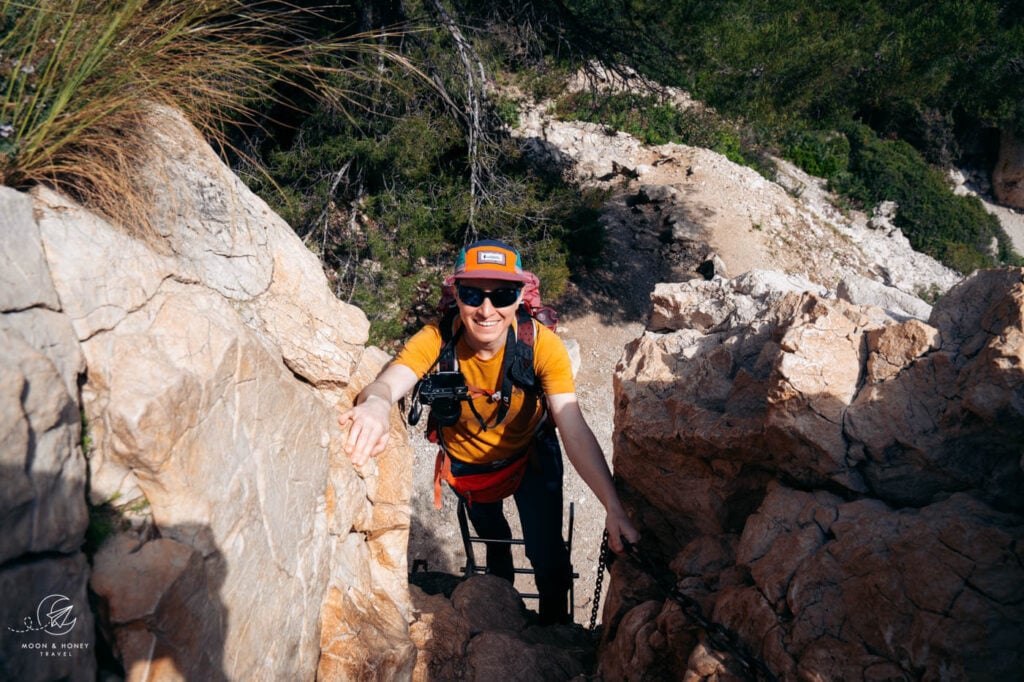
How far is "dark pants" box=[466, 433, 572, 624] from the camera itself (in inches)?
155

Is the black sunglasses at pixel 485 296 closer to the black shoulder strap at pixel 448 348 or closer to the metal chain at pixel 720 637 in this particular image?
the black shoulder strap at pixel 448 348

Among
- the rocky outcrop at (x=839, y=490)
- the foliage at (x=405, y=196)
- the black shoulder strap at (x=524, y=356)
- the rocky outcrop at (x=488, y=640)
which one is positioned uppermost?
the foliage at (x=405, y=196)

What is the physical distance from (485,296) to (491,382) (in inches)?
21.3

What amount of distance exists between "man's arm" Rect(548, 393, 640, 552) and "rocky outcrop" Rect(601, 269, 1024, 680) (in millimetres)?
306

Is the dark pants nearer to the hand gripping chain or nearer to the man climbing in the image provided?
the man climbing

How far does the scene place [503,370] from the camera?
10.8 feet

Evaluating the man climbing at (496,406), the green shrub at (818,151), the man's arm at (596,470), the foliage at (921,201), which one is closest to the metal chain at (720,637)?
the man's arm at (596,470)

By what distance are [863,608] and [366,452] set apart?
6.38ft

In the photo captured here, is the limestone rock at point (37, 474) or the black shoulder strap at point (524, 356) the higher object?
the black shoulder strap at point (524, 356)

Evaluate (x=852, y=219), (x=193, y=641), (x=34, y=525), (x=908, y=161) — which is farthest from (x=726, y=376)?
(x=908, y=161)

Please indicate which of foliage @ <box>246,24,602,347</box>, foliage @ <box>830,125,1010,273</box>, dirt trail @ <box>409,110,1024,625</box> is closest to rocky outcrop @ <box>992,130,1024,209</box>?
foliage @ <box>830,125,1010,273</box>

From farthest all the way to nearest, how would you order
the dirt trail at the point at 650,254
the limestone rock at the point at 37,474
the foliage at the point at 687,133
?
the foliage at the point at 687,133 < the dirt trail at the point at 650,254 < the limestone rock at the point at 37,474

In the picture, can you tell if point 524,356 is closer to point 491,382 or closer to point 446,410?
point 491,382

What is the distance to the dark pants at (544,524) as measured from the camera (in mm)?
3930
